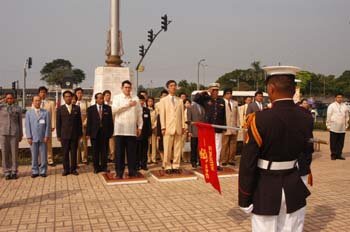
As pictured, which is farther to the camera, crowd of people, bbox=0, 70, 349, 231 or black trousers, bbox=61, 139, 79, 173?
black trousers, bbox=61, 139, 79, 173

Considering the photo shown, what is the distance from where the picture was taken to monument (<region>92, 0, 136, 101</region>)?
1395 centimetres

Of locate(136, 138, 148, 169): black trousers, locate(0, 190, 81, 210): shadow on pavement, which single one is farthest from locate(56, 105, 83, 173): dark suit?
locate(0, 190, 81, 210): shadow on pavement

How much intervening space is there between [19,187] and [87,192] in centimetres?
143

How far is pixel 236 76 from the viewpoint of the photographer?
316 feet

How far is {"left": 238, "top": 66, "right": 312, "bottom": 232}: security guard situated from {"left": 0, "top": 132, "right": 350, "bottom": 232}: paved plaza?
217 centimetres

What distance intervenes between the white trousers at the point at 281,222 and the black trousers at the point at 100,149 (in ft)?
20.7

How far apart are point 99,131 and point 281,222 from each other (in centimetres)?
642

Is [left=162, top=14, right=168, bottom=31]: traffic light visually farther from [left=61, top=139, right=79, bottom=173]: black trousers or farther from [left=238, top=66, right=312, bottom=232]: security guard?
[left=238, top=66, right=312, bottom=232]: security guard

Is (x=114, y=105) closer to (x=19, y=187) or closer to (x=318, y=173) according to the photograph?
(x=19, y=187)

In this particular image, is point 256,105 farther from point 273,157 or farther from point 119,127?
point 273,157

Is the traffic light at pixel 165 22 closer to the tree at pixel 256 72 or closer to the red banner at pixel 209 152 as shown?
the red banner at pixel 209 152

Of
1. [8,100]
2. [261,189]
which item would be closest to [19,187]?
[8,100]

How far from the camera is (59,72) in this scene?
98.2 metres

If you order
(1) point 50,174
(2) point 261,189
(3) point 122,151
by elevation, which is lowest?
(1) point 50,174
